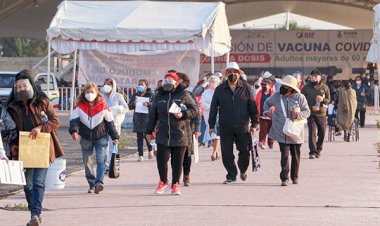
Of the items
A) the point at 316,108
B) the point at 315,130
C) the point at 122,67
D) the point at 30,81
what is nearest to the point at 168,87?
the point at 30,81

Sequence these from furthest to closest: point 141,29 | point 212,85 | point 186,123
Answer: point 141,29 → point 212,85 → point 186,123

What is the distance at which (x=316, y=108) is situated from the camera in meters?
21.5

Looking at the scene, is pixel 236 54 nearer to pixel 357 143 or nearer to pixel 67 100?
pixel 67 100

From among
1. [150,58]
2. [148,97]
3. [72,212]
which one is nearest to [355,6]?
[150,58]

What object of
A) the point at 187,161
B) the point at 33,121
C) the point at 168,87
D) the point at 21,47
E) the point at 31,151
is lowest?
the point at 187,161

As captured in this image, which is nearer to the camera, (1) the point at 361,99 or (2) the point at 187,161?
(2) the point at 187,161

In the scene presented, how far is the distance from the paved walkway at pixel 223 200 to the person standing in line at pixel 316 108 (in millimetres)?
1692

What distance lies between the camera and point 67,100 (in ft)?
136

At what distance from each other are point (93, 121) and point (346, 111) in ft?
44.9

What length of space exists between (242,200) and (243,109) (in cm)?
267

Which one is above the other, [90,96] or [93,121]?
[90,96]

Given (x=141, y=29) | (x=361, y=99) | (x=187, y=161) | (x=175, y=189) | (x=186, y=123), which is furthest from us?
(x=361, y=99)

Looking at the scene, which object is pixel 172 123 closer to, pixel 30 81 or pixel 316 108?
pixel 30 81

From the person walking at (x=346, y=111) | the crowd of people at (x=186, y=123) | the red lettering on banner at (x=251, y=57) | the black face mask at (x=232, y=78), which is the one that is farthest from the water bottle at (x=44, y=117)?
the red lettering on banner at (x=251, y=57)
